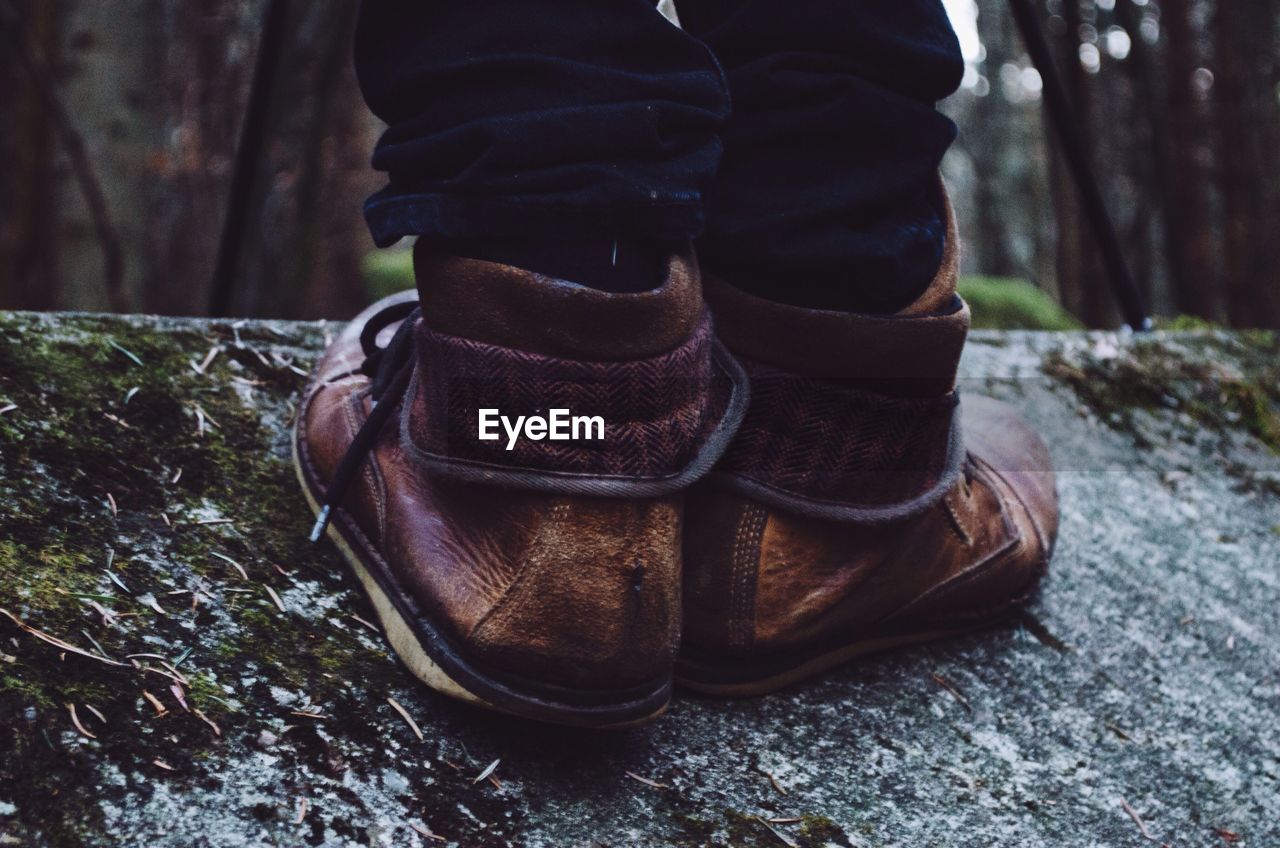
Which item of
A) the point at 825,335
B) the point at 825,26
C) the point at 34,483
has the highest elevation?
the point at 825,26

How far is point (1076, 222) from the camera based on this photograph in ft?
24.0

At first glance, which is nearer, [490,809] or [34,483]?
[490,809]

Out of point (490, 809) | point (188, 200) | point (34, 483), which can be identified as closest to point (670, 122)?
point (490, 809)

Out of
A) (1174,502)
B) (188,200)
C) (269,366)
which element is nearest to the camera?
(269,366)

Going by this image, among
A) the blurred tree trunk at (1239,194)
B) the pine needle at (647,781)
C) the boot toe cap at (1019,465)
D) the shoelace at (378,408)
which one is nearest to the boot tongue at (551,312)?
the shoelace at (378,408)

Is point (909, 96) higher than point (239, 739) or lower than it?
higher

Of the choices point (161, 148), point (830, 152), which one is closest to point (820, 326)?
point (830, 152)

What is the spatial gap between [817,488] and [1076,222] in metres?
7.17

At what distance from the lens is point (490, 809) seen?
0.85 m

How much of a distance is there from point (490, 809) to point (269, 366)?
892 mm

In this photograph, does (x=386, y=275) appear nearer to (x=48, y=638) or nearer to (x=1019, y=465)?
(x=1019, y=465)

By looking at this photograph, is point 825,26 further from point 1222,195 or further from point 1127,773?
point 1222,195

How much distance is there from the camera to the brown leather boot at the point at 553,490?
87 cm

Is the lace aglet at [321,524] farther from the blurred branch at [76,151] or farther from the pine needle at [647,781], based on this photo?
the blurred branch at [76,151]
